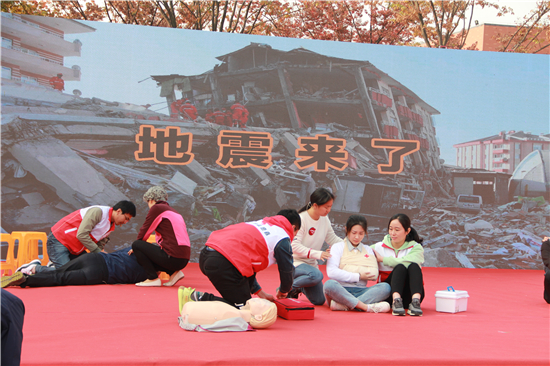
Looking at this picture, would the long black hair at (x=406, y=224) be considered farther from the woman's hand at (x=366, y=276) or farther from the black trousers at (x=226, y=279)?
the black trousers at (x=226, y=279)

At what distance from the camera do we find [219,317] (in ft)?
9.29

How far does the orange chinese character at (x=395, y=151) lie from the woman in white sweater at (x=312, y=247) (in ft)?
13.6

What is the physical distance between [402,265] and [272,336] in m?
1.47

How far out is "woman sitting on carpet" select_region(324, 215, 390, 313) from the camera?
3785mm

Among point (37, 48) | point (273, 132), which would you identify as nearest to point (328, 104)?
point (273, 132)

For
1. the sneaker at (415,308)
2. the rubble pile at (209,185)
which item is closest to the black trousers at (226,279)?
the sneaker at (415,308)

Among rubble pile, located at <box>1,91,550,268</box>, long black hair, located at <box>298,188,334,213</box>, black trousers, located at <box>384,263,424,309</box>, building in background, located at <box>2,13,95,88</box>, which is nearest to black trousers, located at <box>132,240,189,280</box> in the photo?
long black hair, located at <box>298,188,334,213</box>

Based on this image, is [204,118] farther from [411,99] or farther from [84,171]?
[411,99]

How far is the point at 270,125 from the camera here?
789 centimetres

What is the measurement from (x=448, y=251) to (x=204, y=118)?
4568 mm

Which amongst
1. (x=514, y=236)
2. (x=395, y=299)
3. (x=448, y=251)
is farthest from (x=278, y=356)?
(x=514, y=236)

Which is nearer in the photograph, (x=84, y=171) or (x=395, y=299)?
(x=395, y=299)

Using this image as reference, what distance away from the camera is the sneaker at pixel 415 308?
11.9 ft

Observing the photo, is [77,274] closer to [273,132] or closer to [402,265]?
[402,265]
